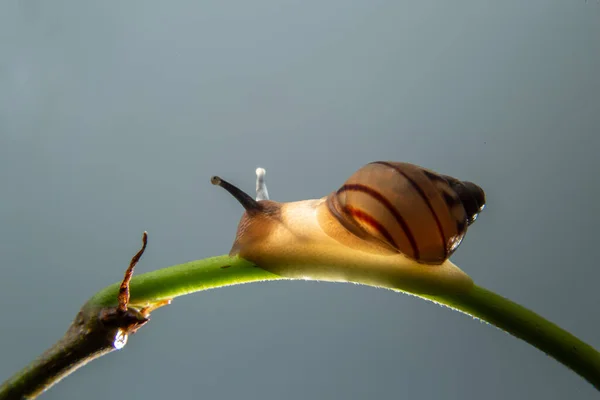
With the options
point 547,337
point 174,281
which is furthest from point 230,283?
point 547,337

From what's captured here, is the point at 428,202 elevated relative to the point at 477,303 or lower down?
elevated

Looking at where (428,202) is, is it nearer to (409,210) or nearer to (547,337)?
(409,210)

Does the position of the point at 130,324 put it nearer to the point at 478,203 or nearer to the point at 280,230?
the point at 280,230

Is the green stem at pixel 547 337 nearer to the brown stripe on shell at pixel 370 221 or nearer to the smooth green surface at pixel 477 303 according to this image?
the smooth green surface at pixel 477 303

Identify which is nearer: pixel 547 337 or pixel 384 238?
pixel 547 337

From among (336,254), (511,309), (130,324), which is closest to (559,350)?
(511,309)

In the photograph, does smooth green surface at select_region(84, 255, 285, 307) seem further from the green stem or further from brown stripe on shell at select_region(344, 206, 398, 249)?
the green stem

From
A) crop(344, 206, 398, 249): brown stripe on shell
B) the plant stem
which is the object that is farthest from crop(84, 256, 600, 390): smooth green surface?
crop(344, 206, 398, 249): brown stripe on shell
